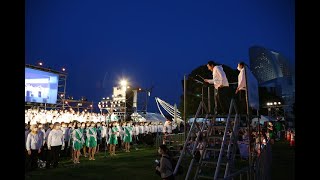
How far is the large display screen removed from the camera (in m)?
25.8

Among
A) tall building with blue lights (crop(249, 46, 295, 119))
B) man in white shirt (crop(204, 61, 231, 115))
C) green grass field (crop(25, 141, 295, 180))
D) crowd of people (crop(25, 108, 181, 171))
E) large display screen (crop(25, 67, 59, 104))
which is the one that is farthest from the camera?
tall building with blue lights (crop(249, 46, 295, 119))

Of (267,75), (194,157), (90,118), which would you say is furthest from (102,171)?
(267,75)

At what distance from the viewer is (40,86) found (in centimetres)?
2714

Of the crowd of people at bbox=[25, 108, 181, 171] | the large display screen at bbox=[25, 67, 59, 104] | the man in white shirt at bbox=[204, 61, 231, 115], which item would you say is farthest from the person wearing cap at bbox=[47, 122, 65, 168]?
the large display screen at bbox=[25, 67, 59, 104]

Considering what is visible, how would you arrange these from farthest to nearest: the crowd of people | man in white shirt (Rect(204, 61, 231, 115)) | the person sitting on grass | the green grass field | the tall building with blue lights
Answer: the tall building with blue lights, the crowd of people, the green grass field, man in white shirt (Rect(204, 61, 231, 115)), the person sitting on grass

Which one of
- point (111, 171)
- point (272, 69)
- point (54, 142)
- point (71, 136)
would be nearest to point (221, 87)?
point (111, 171)

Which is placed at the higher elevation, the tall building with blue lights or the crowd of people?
the tall building with blue lights

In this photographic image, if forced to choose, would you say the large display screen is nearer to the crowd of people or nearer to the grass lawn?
the crowd of people

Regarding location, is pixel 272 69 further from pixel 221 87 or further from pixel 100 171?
pixel 221 87
